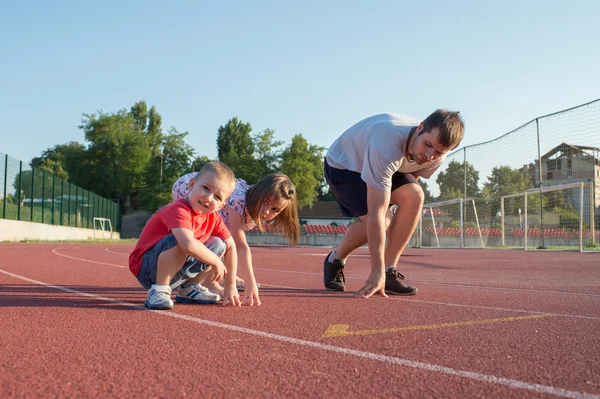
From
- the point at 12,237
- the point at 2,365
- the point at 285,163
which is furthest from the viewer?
the point at 285,163

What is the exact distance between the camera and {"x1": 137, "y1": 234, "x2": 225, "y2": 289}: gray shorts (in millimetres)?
3564

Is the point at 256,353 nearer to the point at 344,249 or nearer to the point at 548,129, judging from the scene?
the point at 344,249

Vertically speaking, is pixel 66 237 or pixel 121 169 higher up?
pixel 121 169

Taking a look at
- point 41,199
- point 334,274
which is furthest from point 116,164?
point 334,274

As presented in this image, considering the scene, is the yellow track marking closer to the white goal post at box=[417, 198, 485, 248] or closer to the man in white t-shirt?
the man in white t-shirt

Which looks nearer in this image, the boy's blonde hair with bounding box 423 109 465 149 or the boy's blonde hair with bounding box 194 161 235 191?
the boy's blonde hair with bounding box 194 161 235 191

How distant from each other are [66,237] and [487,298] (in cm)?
2751

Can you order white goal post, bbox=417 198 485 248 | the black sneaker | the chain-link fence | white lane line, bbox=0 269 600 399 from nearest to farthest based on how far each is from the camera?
white lane line, bbox=0 269 600 399 → the black sneaker → the chain-link fence → white goal post, bbox=417 198 485 248

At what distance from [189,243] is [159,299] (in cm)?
43

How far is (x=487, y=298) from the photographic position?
4426mm

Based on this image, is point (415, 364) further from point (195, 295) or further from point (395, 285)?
point (395, 285)

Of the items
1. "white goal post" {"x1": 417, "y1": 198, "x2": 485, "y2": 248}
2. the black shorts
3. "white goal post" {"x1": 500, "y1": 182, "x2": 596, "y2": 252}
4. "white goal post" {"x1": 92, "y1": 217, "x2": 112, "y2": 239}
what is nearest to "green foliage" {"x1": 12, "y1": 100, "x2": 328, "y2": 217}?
"white goal post" {"x1": 92, "y1": 217, "x2": 112, "y2": 239}

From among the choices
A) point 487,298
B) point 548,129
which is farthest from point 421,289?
point 548,129

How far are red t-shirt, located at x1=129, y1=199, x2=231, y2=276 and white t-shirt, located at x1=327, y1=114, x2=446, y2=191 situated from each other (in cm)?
118
